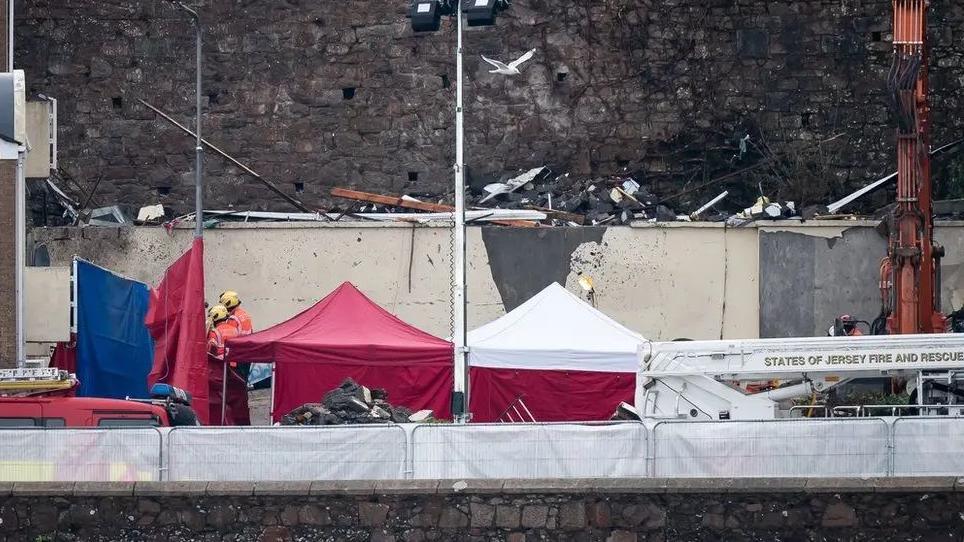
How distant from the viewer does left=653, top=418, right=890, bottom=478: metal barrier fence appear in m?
14.9

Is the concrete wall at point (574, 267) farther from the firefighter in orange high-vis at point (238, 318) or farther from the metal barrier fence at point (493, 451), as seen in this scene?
the metal barrier fence at point (493, 451)

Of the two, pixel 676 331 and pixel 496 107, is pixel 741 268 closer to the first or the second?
pixel 676 331

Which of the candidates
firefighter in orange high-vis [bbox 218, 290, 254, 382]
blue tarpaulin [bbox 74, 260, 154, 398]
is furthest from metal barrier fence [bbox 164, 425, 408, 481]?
blue tarpaulin [bbox 74, 260, 154, 398]

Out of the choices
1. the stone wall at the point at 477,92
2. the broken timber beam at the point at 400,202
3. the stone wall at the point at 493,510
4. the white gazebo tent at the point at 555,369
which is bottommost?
the stone wall at the point at 493,510

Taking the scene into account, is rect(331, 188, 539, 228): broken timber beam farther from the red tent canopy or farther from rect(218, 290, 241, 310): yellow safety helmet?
the red tent canopy

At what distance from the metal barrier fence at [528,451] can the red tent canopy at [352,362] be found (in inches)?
215

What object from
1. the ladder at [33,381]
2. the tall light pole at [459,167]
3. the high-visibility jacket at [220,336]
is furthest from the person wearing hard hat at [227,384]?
the ladder at [33,381]

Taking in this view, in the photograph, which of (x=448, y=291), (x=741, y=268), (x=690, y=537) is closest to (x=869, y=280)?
(x=741, y=268)

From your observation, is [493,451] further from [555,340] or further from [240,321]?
[240,321]

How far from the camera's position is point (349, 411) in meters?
18.4

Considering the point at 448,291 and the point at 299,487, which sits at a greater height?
the point at 448,291

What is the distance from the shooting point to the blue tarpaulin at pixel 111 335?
2155 cm

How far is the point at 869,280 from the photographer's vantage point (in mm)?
24500

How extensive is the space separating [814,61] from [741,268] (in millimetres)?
3946
